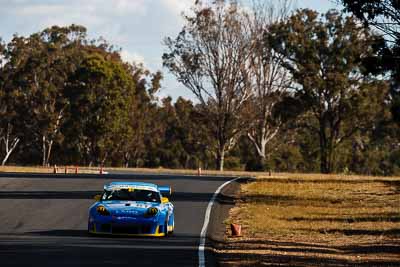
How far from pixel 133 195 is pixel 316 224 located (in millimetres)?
6914

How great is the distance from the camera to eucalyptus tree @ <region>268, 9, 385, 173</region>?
74250 mm

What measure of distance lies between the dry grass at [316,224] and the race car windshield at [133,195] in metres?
2.08

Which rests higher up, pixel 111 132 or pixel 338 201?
pixel 111 132

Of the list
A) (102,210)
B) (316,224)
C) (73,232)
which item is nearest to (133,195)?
(102,210)

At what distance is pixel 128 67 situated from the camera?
311 feet

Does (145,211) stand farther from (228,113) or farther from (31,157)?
(31,157)

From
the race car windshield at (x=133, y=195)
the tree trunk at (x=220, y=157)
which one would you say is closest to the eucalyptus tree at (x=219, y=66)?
the tree trunk at (x=220, y=157)

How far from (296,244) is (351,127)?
57.7 m

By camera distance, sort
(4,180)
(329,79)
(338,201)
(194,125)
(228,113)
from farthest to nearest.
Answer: (194,125)
(228,113)
(329,79)
(4,180)
(338,201)

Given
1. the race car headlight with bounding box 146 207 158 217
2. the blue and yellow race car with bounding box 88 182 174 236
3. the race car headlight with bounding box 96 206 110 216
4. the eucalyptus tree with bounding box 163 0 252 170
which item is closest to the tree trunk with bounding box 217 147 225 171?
the eucalyptus tree with bounding box 163 0 252 170

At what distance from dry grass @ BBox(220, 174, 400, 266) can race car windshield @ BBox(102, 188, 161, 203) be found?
208 centimetres

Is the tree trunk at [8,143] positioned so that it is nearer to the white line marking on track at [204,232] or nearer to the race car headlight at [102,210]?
the white line marking on track at [204,232]

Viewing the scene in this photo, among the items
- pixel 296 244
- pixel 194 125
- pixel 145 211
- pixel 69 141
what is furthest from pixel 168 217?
pixel 194 125

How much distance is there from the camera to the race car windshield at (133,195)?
2089 centimetres
